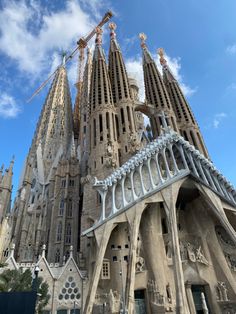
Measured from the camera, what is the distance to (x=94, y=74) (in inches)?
1430

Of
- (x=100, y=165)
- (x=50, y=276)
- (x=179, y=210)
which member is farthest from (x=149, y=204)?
(x=50, y=276)

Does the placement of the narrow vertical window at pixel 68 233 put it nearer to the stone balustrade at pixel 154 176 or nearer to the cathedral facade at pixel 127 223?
the cathedral facade at pixel 127 223

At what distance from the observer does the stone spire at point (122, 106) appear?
29.2m

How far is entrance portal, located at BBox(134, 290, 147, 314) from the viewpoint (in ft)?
59.3

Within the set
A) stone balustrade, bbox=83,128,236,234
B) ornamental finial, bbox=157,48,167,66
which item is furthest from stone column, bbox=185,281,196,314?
ornamental finial, bbox=157,48,167,66

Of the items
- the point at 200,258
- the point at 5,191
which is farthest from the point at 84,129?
the point at 200,258

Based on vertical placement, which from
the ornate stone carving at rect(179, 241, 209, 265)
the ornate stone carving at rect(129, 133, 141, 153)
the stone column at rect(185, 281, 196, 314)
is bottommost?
the stone column at rect(185, 281, 196, 314)

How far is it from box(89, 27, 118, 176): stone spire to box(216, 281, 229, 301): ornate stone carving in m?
13.5

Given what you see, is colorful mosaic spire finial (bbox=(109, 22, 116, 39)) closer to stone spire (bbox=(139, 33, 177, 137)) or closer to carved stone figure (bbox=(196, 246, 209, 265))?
stone spire (bbox=(139, 33, 177, 137))

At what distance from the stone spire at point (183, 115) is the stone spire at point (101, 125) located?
36.5 ft

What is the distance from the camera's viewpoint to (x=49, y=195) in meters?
31.6

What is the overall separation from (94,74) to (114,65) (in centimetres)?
542

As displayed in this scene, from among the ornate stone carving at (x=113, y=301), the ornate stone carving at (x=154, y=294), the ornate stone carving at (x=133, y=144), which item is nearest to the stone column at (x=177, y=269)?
the ornate stone carving at (x=154, y=294)

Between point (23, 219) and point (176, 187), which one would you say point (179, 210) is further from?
point (23, 219)
